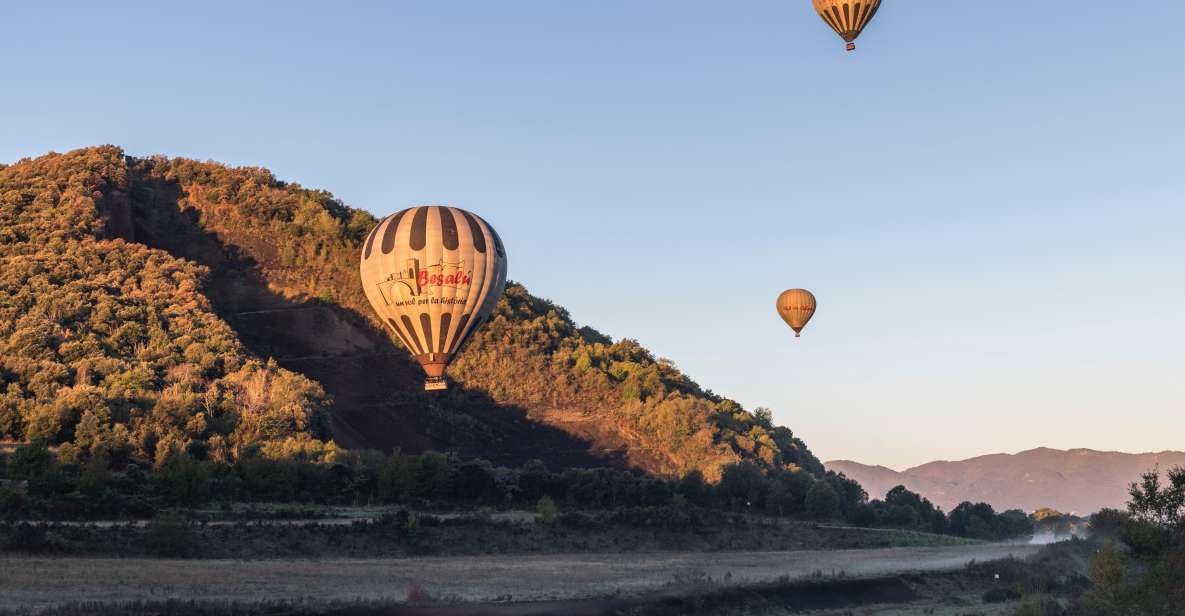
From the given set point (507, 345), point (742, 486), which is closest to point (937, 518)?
point (742, 486)

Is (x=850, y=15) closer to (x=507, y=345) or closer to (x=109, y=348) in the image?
(x=507, y=345)

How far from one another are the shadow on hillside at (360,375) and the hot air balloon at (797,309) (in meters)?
15.7

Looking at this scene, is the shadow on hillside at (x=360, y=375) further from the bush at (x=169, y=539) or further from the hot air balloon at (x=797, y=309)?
the bush at (x=169, y=539)

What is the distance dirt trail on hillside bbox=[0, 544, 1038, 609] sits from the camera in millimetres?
31734

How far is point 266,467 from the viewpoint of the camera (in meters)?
54.7

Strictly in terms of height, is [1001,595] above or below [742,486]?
below

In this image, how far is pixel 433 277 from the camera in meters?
53.8

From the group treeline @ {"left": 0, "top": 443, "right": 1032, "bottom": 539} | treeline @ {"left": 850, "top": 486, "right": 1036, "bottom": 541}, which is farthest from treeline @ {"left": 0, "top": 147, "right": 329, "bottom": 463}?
treeline @ {"left": 850, "top": 486, "right": 1036, "bottom": 541}

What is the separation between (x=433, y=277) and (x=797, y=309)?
3688 centimetres

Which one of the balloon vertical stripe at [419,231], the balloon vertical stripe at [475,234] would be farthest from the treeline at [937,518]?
the balloon vertical stripe at [419,231]

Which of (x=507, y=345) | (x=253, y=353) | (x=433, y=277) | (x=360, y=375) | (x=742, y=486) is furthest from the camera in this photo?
(x=507, y=345)

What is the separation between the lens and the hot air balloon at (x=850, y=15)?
5862 cm

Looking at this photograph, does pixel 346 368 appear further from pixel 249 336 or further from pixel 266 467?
pixel 266 467

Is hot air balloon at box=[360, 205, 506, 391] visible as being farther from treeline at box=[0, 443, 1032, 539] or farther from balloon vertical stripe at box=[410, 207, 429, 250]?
Result: treeline at box=[0, 443, 1032, 539]
